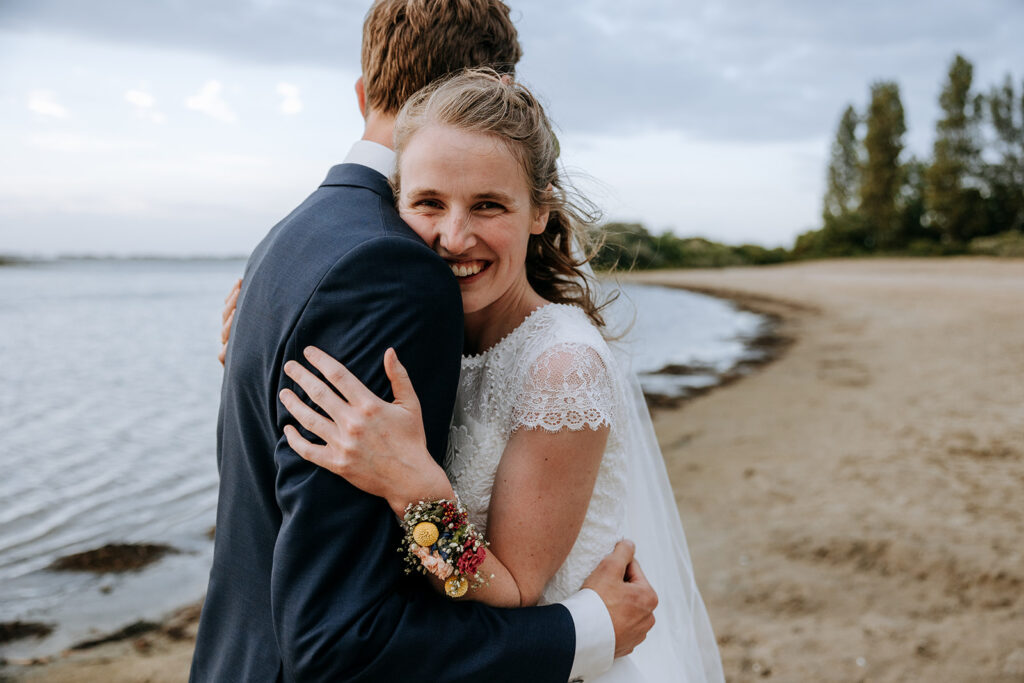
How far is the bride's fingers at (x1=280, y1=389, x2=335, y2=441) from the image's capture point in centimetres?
131

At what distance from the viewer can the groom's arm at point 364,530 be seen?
1.27 metres

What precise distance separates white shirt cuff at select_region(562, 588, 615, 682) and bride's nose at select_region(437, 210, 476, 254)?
31.7 inches

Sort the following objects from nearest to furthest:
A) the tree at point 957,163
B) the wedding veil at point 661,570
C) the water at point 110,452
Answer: the wedding veil at point 661,570 → the water at point 110,452 → the tree at point 957,163

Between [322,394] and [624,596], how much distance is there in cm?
91

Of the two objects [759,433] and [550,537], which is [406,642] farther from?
[759,433]

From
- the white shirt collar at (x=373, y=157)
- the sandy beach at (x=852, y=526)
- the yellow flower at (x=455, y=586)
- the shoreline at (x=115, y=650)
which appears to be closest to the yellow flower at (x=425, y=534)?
the yellow flower at (x=455, y=586)

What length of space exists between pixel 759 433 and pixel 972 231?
141ft

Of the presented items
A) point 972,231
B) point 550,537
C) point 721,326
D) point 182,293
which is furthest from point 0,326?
point 972,231

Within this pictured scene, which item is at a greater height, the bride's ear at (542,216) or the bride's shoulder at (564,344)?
the bride's ear at (542,216)

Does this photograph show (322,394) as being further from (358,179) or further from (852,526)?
(852,526)

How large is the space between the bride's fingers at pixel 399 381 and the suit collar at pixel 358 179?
49cm

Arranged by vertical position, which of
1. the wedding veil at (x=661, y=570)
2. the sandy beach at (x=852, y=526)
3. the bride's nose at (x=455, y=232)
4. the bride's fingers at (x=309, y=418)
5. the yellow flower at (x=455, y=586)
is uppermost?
the bride's nose at (x=455, y=232)

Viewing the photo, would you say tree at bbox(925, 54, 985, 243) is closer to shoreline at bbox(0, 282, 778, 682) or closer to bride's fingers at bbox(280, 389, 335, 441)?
shoreline at bbox(0, 282, 778, 682)

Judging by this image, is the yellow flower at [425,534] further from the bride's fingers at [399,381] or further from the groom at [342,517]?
the bride's fingers at [399,381]
